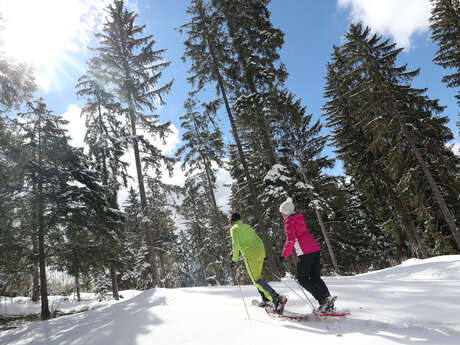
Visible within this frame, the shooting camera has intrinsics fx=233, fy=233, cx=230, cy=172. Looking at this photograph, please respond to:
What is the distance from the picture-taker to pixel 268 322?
3834 millimetres

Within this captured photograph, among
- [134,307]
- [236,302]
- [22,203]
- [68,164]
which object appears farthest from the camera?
[68,164]

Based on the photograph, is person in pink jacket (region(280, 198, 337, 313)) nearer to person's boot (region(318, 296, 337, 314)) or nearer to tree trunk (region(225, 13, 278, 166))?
person's boot (region(318, 296, 337, 314))

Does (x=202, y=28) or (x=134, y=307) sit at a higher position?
(x=202, y=28)

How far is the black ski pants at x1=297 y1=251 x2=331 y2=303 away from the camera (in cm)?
389

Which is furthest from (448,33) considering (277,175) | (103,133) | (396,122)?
(103,133)

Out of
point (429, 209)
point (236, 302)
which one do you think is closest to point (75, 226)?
point (236, 302)

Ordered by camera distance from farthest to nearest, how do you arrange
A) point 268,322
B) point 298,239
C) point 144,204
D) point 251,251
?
point 144,204, point 251,251, point 298,239, point 268,322

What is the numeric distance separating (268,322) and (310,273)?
1059mm

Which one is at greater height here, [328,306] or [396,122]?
[396,122]

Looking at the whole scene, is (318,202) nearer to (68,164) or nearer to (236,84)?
(236,84)

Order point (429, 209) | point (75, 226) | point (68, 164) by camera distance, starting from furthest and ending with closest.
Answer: point (429, 209), point (68, 164), point (75, 226)

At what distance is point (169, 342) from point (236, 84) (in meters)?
11.9

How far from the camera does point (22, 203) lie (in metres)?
9.54

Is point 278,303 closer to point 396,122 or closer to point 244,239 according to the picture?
point 244,239
